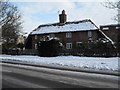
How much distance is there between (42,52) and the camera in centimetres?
3198

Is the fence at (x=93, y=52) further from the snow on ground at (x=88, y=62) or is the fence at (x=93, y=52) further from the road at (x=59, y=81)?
the road at (x=59, y=81)

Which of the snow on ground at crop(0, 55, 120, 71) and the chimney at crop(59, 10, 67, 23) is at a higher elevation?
the chimney at crop(59, 10, 67, 23)

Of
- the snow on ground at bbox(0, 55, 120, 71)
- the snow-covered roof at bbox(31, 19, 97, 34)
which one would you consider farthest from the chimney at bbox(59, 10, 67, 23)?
the snow on ground at bbox(0, 55, 120, 71)

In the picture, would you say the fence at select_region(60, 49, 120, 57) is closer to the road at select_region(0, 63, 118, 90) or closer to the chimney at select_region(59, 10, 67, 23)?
the road at select_region(0, 63, 118, 90)

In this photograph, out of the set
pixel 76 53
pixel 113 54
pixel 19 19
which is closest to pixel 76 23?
pixel 19 19

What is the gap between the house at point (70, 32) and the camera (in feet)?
144

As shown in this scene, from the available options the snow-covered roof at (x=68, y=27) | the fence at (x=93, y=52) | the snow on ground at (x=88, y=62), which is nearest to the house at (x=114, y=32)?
the fence at (x=93, y=52)

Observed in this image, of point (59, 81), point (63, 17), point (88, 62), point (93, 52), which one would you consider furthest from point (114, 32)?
point (63, 17)

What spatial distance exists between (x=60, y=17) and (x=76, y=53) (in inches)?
838

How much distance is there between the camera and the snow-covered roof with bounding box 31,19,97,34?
4481 centimetres

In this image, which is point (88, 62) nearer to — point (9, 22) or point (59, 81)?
point (59, 81)

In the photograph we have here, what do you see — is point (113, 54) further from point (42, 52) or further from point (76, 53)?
point (42, 52)

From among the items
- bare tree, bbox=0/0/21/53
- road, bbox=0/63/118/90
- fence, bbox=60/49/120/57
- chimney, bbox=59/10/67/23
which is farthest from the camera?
chimney, bbox=59/10/67/23

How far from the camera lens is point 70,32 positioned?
46188 mm
